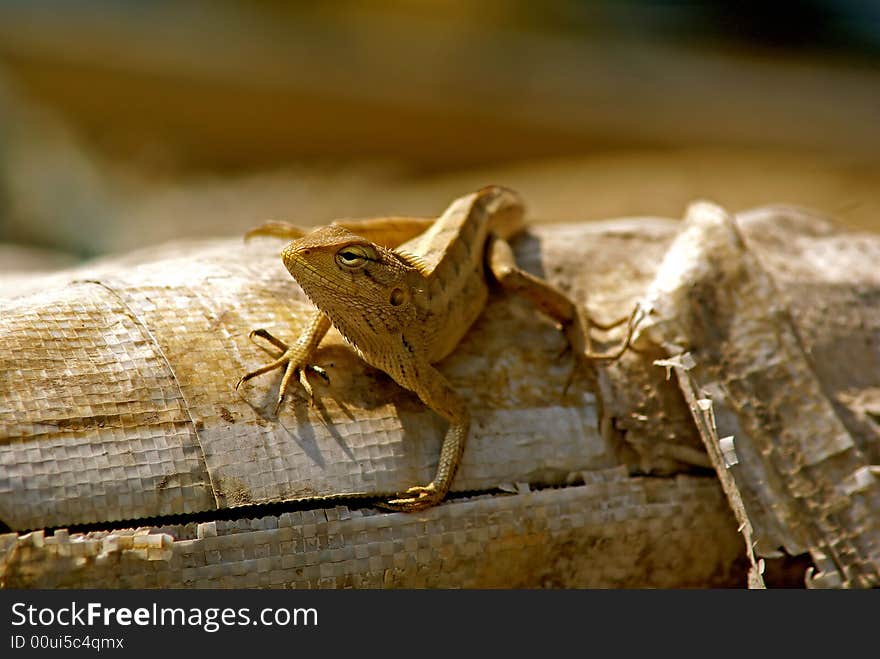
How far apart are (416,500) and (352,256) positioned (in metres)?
0.54

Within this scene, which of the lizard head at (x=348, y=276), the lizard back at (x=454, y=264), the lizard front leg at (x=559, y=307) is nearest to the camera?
the lizard head at (x=348, y=276)

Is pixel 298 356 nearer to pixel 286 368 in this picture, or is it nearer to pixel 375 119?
pixel 286 368

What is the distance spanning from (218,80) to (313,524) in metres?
4.07

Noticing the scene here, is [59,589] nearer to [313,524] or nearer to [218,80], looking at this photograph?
[313,524]

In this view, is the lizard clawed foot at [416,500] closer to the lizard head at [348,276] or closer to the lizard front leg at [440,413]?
the lizard front leg at [440,413]

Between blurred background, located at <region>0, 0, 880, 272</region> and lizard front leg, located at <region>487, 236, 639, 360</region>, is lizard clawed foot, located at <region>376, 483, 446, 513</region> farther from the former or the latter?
blurred background, located at <region>0, 0, 880, 272</region>

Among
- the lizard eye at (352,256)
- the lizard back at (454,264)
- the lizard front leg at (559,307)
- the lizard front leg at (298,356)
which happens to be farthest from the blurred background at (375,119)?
the lizard eye at (352,256)

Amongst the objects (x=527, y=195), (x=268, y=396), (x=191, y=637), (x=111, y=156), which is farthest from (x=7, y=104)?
(x=191, y=637)

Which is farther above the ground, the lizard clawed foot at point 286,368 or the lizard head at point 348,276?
the lizard head at point 348,276

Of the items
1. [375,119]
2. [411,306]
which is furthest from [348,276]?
[375,119]

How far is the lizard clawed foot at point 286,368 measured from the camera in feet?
6.20

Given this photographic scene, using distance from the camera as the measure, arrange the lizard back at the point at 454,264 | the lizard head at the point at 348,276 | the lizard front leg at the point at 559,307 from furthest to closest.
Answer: the lizard front leg at the point at 559,307, the lizard back at the point at 454,264, the lizard head at the point at 348,276

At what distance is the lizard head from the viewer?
1827 millimetres

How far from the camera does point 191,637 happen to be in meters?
1.61
